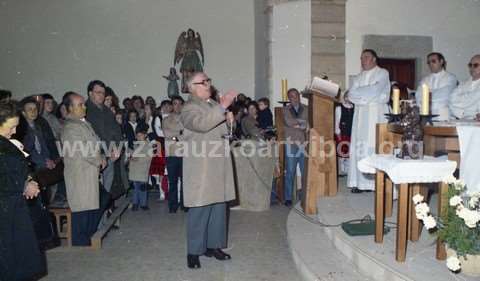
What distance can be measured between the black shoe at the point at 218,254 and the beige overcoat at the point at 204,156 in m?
0.57

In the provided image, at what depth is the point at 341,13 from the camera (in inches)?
324

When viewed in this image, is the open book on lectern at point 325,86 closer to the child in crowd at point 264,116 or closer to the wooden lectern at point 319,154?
the wooden lectern at point 319,154

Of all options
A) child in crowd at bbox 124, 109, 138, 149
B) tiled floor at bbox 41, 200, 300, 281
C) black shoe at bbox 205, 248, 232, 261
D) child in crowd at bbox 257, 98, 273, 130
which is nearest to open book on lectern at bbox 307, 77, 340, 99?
tiled floor at bbox 41, 200, 300, 281

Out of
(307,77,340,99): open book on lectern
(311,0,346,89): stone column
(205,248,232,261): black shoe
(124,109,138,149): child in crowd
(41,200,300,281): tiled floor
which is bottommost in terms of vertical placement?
(41,200,300,281): tiled floor

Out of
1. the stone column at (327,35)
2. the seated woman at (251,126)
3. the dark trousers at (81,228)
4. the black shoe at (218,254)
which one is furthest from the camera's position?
the stone column at (327,35)

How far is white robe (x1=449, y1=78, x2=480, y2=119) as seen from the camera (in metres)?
4.83

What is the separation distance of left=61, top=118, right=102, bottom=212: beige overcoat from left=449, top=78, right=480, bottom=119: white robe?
4.01 meters

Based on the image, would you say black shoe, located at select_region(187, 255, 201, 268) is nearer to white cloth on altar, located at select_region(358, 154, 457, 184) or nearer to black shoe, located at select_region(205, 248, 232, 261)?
black shoe, located at select_region(205, 248, 232, 261)

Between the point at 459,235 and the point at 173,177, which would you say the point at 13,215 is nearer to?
the point at 459,235

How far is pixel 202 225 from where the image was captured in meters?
4.09

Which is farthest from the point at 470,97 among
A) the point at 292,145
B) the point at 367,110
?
the point at 292,145

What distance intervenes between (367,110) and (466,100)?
3.76ft

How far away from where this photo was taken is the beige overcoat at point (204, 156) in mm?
3945

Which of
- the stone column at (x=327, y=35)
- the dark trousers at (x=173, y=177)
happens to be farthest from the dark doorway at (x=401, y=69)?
the dark trousers at (x=173, y=177)
